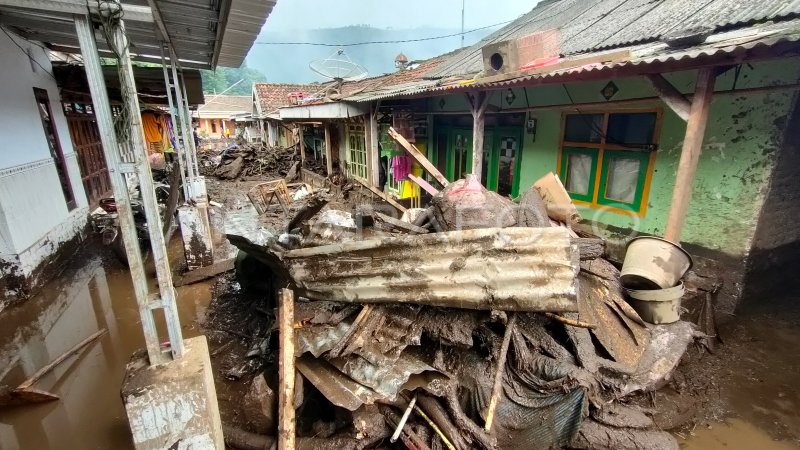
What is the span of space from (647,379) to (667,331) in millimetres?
837

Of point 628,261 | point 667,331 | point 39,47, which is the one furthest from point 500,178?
point 39,47

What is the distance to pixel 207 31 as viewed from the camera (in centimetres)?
606

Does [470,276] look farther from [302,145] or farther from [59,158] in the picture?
[302,145]

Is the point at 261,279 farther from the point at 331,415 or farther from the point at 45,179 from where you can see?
the point at 45,179

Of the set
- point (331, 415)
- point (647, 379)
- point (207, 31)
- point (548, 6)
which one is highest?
point (548, 6)

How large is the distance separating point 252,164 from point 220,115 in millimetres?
22586

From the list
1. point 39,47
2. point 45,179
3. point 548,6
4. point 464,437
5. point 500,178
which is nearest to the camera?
point 464,437

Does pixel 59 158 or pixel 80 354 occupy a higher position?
pixel 59 158

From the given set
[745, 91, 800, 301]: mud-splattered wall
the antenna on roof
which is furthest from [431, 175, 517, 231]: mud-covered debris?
the antenna on roof

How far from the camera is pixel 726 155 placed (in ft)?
15.5

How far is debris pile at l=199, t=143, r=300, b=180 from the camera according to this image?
18875mm

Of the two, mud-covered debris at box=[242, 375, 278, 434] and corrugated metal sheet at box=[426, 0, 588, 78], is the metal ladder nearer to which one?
mud-covered debris at box=[242, 375, 278, 434]

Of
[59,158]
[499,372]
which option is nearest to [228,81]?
[59,158]

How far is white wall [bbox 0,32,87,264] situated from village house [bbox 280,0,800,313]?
7.14m
